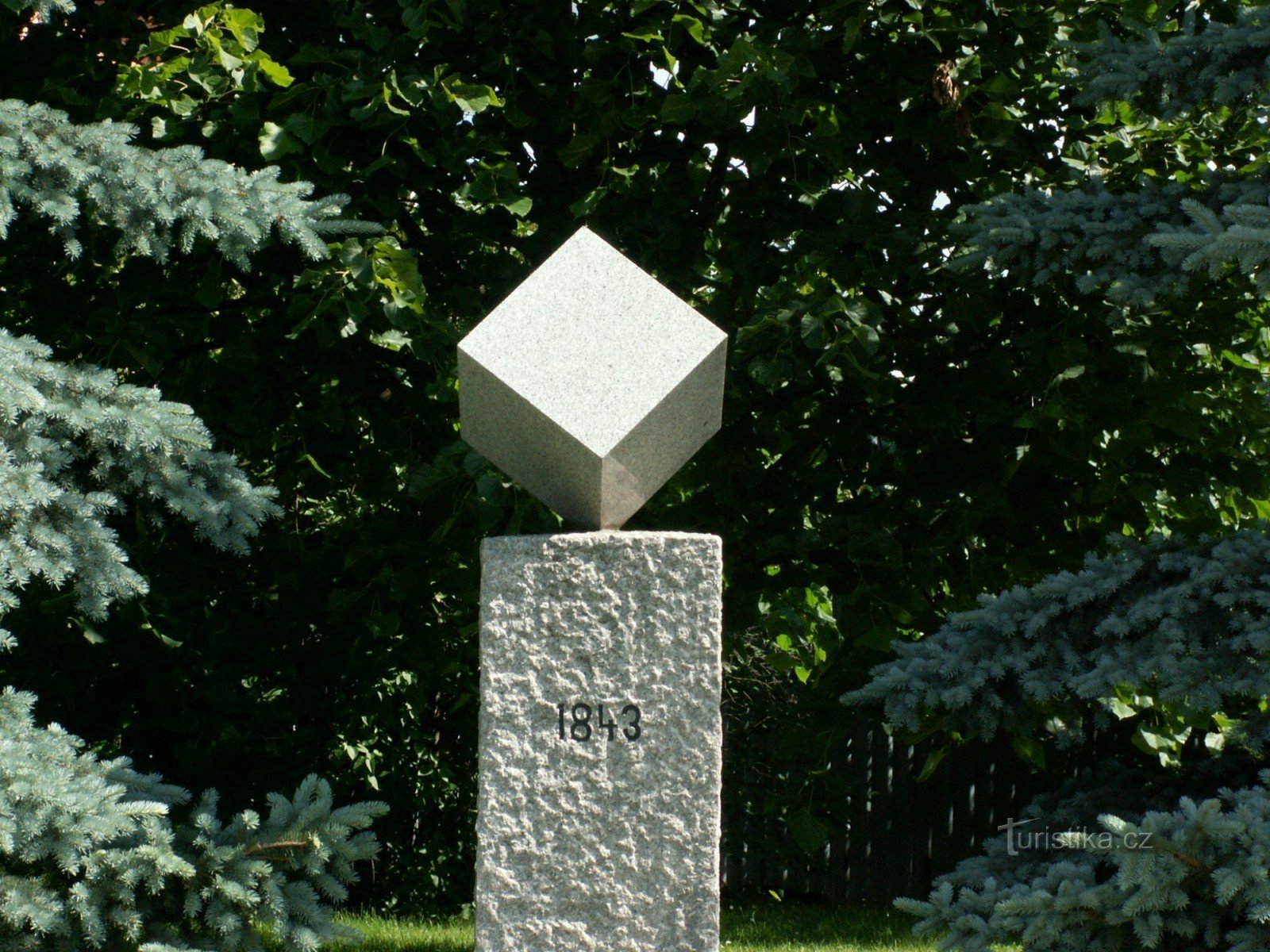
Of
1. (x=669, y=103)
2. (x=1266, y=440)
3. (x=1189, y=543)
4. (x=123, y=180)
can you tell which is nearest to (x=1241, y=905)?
(x=1189, y=543)

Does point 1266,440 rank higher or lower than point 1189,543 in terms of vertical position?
higher

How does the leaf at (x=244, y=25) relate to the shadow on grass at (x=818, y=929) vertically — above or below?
above

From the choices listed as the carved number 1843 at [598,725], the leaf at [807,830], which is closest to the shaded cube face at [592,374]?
the carved number 1843 at [598,725]

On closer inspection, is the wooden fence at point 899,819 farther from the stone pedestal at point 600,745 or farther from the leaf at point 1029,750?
the stone pedestal at point 600,745

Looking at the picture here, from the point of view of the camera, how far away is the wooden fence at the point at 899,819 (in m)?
9.47

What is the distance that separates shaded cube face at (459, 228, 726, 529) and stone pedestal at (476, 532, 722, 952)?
196 mm

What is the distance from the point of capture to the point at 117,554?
12.6 feet

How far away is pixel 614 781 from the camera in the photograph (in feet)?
10.7

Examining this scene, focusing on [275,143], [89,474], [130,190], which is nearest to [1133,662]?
[89,474]

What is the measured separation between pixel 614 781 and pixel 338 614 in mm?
2522

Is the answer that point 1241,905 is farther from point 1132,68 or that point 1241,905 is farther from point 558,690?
point 1132,68

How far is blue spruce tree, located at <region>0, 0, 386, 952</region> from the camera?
3.49m

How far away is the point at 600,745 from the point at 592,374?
875 mm

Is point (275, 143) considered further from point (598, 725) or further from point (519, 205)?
point (598, 725)
